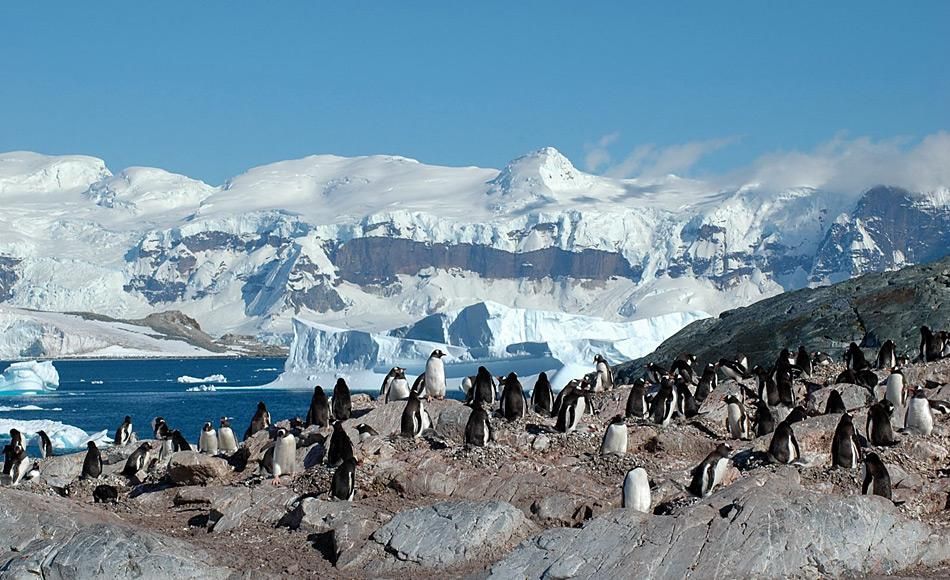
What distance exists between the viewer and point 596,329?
108 metres

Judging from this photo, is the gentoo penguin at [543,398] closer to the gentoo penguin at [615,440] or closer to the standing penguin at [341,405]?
the standing penguin at [341,405]

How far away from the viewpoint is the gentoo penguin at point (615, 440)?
18.5 metres

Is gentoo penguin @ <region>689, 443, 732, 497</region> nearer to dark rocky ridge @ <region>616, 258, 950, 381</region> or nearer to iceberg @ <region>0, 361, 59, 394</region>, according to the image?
dark rocky ridge @ <region>616, 258, 950, 381</region>

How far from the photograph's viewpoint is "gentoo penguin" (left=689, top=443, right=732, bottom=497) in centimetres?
1638

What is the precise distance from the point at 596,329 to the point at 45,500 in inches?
3625

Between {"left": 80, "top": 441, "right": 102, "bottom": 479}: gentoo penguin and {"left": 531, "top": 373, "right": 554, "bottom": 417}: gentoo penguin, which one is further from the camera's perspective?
{"left": 531, "top": 373, "right": 554, "bottom": 417}: gentoo penguin

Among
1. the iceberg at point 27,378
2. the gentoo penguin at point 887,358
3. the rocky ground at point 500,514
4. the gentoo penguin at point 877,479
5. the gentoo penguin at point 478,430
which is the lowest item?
the iceberg at point 27,378

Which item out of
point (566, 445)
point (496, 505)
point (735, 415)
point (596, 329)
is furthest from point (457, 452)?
point (596, 329)

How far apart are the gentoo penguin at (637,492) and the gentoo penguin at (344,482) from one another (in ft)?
12.3

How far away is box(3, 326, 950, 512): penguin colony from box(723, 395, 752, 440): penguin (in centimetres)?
2

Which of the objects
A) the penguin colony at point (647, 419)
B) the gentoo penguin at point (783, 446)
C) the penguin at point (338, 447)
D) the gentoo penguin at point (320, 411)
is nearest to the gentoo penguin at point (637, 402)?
the penguin colony at point (647, 419)

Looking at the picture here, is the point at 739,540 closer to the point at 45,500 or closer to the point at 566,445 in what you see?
the point at 566,445

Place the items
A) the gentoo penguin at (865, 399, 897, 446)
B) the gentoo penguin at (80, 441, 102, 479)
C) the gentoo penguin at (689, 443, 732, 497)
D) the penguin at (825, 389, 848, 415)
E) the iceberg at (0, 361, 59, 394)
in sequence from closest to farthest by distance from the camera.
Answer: the gentoo penguin at (689, 443, 732, 497) → the gentoo penguin at (865, 399, 897, 446) → the penguin at (825, 389, 848, 415) → the gentoo penguin at (80, 441, 102, 479) → the iceberg at (0, 361, 59, 394)

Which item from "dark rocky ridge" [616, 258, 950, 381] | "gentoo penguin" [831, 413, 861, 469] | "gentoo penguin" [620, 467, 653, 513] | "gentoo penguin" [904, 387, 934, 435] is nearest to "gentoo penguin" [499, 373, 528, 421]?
"gentoo penguin" [620, 467, 653, 513]
